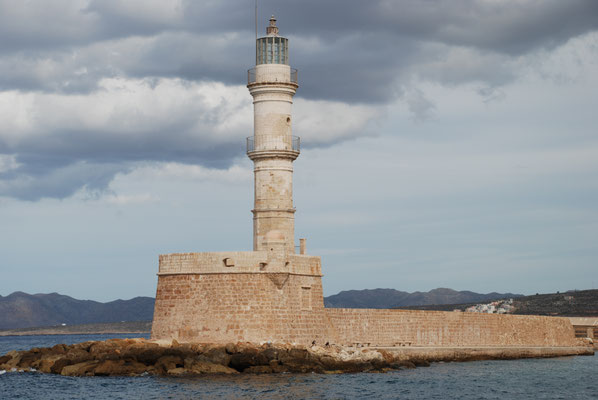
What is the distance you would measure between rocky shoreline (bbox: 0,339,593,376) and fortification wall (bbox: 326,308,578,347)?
106cm

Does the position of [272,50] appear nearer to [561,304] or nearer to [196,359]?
[196,359]

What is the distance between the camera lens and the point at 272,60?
110 feet

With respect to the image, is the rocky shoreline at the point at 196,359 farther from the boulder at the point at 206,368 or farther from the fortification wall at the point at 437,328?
the fortification wall at the point at 437,328

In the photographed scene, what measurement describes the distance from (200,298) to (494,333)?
49.3 feet

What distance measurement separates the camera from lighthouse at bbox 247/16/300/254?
32.8 metres

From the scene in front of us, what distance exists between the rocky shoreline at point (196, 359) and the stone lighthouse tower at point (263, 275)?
762 millimetres

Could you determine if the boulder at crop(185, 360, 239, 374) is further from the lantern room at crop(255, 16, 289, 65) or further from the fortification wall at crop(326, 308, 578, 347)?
the lantern room at crop(255, 16, 289, 65)

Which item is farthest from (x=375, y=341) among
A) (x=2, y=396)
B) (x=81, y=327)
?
(x=81, y=327)

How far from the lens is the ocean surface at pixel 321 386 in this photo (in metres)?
25.7

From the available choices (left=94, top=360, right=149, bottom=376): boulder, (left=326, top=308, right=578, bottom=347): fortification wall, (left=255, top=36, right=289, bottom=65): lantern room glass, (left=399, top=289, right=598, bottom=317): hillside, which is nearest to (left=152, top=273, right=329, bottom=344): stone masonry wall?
(left=94, top=360, right=149, bottom=376): boulder

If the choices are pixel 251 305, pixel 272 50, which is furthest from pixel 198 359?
pixel 272 50

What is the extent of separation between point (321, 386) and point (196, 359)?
161 inches

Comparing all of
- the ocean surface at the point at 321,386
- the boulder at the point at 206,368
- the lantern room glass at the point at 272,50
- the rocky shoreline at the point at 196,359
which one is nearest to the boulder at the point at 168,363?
the rocky shoreline at the point at 196,359

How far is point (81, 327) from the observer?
545ft
